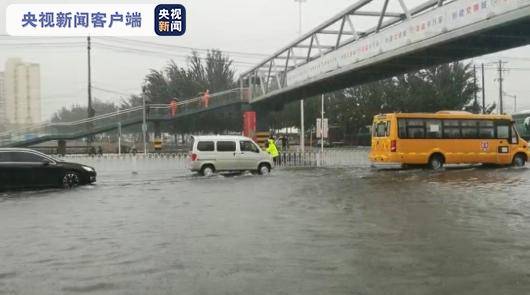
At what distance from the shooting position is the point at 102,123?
155 feet

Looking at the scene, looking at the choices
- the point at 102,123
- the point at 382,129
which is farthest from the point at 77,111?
the point at 382,129

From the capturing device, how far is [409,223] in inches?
424

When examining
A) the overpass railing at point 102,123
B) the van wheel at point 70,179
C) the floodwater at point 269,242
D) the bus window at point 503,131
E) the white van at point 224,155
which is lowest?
the floodwater at point 269,242

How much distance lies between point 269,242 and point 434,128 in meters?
19.8

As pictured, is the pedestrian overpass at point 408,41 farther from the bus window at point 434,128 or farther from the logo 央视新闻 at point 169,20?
the logo 央视新闻 at point 169,20

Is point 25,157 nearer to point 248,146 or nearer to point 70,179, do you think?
point 70,179

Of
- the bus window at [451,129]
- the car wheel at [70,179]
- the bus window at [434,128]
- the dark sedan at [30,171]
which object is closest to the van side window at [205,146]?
the car wheel at [70,179]

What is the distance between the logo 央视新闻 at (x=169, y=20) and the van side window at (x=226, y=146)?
6317mm

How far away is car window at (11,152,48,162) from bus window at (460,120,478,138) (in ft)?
61.9

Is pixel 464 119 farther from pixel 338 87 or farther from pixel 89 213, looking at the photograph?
pixel 89 213

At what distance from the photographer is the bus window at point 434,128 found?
88.3ft

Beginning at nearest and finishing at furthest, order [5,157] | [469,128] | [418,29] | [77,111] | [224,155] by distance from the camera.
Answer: [5,157] → [418,29] → [224,155] → [469,128] → [77,111]

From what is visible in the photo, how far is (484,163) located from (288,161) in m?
11.0

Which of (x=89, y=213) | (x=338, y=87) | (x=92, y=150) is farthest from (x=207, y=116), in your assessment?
(x=89, y=213)
